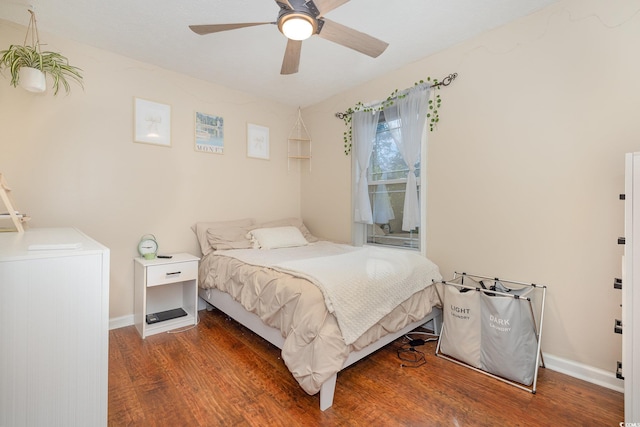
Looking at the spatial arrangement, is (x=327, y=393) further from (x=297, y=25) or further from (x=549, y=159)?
(x=549, y=159)

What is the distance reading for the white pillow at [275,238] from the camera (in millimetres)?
3176

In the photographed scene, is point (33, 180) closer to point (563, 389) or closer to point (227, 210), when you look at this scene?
point (227, 210)

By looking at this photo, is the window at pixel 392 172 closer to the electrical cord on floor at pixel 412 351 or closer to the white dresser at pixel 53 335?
the electrical cord on floor at pixel 412 351

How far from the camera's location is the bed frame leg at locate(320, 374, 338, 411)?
1.63 meters

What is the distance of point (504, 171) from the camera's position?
7.59ft

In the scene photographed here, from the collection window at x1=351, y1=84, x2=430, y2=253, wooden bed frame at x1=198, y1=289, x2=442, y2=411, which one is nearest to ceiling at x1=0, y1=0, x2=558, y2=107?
window at x1=351, y1=84, x2=430, y2=253

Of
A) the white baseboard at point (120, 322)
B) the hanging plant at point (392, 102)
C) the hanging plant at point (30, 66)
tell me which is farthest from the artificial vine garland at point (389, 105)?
the white baseboard at point (120, 322)

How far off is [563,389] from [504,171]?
152 centimetres

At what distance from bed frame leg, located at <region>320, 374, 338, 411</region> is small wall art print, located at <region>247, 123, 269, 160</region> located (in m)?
2.80

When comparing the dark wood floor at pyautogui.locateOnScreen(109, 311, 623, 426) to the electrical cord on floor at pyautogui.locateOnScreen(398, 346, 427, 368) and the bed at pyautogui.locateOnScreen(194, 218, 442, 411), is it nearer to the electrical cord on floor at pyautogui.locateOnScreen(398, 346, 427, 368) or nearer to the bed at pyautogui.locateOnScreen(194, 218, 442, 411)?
the electrical cord on floor at pyautogui.locateOnScreen(398, 346, 427, 368)

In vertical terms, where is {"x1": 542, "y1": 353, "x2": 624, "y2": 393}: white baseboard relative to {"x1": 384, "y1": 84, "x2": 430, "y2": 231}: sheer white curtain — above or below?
below

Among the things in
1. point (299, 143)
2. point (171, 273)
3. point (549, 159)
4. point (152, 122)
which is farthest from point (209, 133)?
point (549, 159)

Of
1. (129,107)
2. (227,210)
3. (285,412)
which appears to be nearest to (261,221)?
(227,210)

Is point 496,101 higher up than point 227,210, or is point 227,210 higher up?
point 496,101
